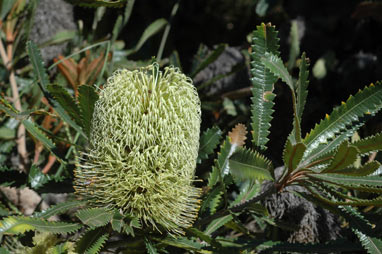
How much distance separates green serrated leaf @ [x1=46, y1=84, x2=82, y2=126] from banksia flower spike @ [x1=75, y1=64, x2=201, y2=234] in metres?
0.16

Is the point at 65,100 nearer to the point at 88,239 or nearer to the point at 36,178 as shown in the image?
the point at 36,178

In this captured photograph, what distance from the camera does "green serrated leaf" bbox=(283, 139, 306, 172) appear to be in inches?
41.5

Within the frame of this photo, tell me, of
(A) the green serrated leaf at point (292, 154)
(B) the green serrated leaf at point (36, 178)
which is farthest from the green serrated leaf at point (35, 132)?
(A) the green serrated leaf at point (292, 154)

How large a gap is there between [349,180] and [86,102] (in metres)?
0.74

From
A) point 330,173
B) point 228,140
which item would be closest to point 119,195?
point 228,140

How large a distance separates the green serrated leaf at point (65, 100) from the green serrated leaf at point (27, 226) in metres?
0.37

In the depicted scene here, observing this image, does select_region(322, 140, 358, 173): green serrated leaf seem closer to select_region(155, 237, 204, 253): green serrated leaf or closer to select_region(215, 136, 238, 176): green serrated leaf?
select_region(215, 136, 238, 176): green serrated leaf

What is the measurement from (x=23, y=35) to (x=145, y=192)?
0.96 meters

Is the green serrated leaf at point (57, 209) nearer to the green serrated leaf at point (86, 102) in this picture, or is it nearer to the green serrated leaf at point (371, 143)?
the green serrated leaf at point (86, 102)

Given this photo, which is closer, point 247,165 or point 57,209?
point 247,165

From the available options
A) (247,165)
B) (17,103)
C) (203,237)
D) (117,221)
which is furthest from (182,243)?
(17,103)

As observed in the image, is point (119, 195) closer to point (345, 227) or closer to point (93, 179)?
point (93, 179)

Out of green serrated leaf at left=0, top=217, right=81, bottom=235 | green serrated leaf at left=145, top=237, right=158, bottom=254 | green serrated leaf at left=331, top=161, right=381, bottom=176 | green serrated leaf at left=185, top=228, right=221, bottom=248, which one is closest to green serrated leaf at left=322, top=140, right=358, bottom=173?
green serrated leaf at left=331, top=161, right=381, bottom=176

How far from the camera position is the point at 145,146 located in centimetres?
122
